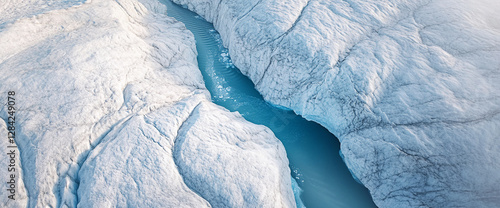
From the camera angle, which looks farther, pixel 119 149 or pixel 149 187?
pixel 119 149

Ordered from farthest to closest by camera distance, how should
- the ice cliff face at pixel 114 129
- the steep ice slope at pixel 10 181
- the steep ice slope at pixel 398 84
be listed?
the steep ice slope at pixel 398 84
the ice cliff face at pixel 114 129
the steep ice slope at pixel 10 181

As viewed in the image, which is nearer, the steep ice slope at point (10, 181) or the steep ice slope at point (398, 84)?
the steep ice slope at point (10, 181)

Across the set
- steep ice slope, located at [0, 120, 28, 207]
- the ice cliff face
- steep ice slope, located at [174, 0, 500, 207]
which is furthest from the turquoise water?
steep ice slope, located at [0, 120, 28, 207]

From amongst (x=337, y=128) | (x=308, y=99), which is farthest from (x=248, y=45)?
(x=337, y=128)

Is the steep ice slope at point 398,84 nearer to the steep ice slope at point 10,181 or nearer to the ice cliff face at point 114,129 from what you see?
Result: the ice cliff face at point 114,129

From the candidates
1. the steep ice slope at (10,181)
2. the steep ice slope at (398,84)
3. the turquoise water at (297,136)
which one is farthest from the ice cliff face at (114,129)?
the steep ice slope at (398,84)

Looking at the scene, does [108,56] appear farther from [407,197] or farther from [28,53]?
[407,197]

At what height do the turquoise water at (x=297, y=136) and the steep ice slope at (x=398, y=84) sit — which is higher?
the steep ice slope at (x=398, y=84)
